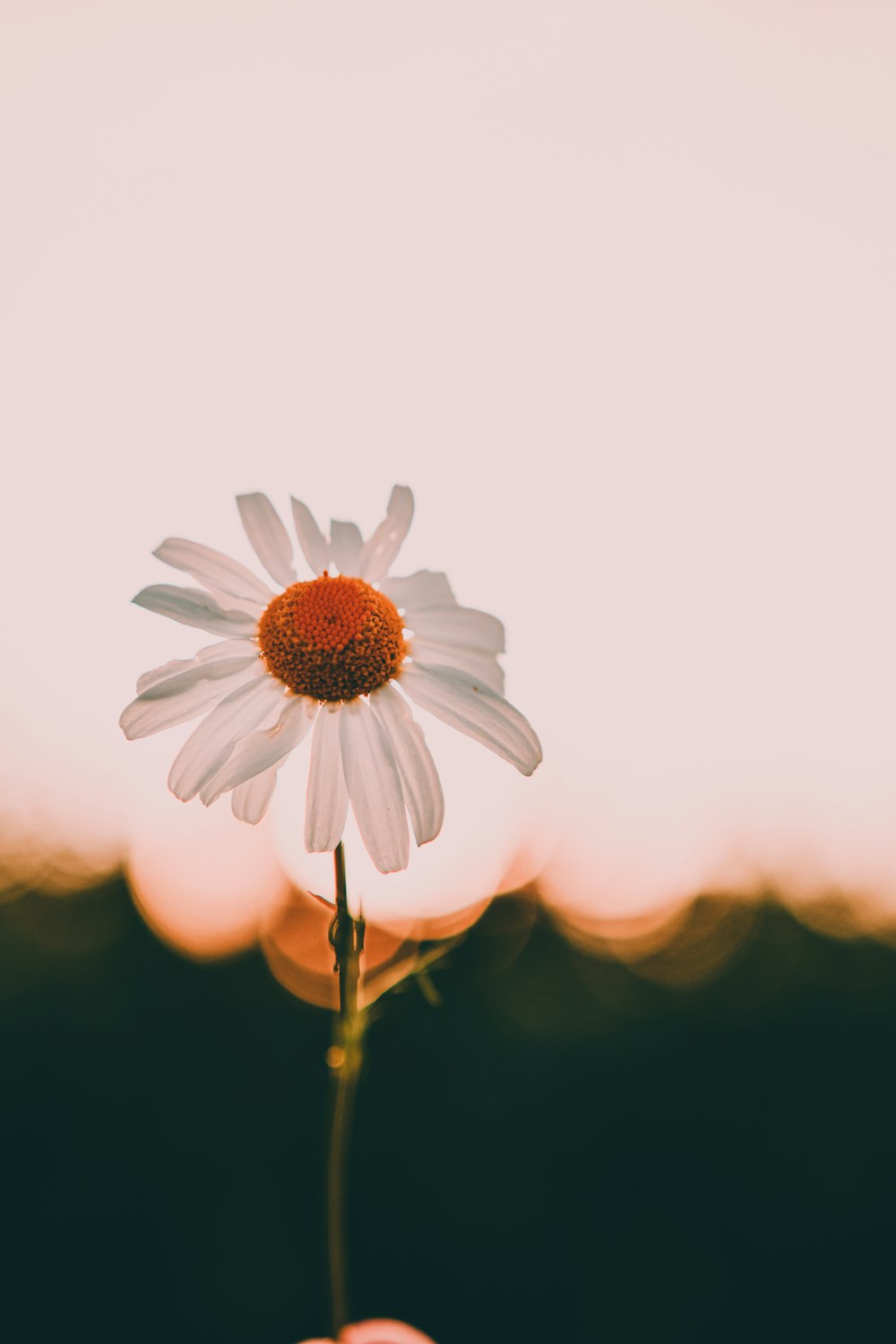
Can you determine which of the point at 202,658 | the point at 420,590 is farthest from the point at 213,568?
the point at 420,590

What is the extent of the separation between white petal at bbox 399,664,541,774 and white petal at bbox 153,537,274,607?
39cm

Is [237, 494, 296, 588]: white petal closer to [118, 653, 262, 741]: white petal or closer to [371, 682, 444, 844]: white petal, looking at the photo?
[118, 653, 262, 741]: white petal

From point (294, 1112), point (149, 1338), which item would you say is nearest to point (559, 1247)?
point (294, 1112)

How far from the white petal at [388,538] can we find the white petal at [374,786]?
1.10 ft

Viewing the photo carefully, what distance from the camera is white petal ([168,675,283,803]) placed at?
1952mm

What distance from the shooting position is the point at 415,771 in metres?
1.98

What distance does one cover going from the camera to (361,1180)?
24.5 ft

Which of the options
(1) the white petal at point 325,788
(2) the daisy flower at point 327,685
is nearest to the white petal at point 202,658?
(2) the daisy flower at point 327,685

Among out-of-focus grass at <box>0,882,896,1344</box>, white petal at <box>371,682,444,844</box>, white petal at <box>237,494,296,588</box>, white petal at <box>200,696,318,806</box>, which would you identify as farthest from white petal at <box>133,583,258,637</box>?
out-of-focus grass at <box>0,882,896,1344</box>

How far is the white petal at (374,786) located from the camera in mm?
1899

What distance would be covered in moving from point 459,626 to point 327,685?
0.31 m

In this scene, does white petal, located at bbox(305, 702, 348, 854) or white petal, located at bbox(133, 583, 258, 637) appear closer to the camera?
white petal, located at bbox(305, 702, 348, 854)

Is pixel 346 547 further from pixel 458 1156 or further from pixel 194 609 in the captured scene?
pixel 458 1156

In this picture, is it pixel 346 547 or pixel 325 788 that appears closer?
pixel 325 788
